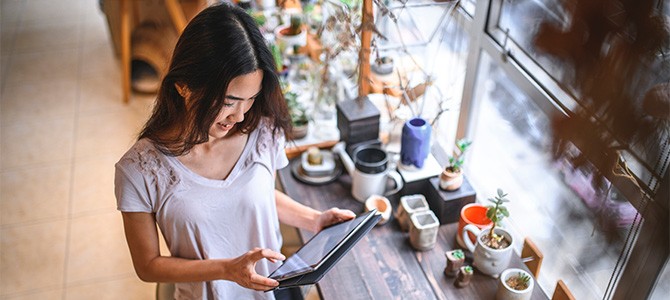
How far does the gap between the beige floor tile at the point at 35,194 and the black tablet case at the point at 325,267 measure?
78.8 inches

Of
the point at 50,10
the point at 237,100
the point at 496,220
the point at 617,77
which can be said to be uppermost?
the point at 617,77

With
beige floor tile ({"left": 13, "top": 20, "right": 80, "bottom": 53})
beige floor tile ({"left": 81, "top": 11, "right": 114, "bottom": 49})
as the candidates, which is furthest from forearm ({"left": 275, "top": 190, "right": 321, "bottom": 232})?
beige floor tile ({"left": 13, "top": 20, "right": 80, "bottom": 53})

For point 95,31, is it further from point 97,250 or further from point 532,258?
point 532,258

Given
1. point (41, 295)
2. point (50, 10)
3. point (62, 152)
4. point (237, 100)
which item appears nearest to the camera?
point (237, 100)

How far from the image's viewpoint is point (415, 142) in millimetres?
1971

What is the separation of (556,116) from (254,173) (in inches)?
30.8

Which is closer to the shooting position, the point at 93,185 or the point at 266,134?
the point at 266,134

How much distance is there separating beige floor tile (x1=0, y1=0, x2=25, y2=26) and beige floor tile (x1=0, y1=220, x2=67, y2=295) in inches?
96.8

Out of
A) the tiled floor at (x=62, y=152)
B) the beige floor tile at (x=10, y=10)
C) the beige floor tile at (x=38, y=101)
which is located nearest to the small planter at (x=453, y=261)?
the tiled floor at (x=62, y=152)

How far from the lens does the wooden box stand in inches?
83.7

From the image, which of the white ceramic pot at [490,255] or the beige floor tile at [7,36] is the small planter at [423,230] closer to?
the white ceramic pot at [490,255]

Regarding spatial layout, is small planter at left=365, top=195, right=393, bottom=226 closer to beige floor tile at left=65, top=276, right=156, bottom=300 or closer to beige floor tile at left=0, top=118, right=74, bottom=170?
beige floor tile at left=65, top=276, right=156, bottom=300

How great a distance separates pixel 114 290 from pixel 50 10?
3.11m

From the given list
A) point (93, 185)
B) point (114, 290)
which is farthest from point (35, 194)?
point (114, 290)
